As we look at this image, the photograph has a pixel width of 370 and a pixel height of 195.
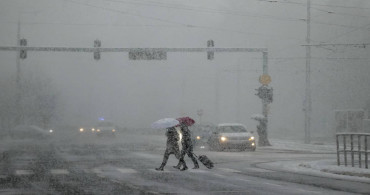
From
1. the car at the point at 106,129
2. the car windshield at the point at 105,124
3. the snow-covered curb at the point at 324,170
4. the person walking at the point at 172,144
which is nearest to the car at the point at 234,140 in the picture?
the snow-covered curb at the point at 324,170

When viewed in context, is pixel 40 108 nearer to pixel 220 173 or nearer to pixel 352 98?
pixel 352 98

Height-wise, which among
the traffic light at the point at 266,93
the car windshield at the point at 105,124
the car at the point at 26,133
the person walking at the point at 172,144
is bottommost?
the car at the point at 26,133

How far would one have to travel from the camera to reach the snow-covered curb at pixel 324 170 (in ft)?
60.9

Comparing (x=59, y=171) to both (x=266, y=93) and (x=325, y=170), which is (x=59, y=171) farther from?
(x=266, y=93)

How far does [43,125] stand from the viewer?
89.9 metres

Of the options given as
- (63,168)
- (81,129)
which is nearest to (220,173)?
(63,168)

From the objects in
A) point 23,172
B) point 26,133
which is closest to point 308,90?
point 26,133

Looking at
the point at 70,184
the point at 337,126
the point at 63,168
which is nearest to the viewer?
the point at 70,184

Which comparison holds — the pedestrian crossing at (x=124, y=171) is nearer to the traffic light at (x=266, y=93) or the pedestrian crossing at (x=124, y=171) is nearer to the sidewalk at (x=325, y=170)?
the sidewalk at (x=325, y=170)

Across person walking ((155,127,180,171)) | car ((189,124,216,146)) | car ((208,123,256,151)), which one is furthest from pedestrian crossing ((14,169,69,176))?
car ((189,124,216,146))

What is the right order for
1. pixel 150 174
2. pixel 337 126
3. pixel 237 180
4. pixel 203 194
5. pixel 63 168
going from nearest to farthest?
A: 1. pixel 203 194
2. pixel 237 180
3. pixel 150 174
4. pixel 63 168
5. pixel 337 126

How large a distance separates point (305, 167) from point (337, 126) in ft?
93.1

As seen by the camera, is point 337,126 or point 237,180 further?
point 337,126

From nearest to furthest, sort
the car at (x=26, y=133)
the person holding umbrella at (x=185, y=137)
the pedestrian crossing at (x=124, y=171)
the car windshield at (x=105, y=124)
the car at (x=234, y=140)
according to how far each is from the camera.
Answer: the pedestrian crossing at (x=124, y=171) < the person holding umbrella at (x=185, y=137) < the car at (x=234, y=140) < the car at (x=26, y=133) < the car windshield at (x=105, y=124)
